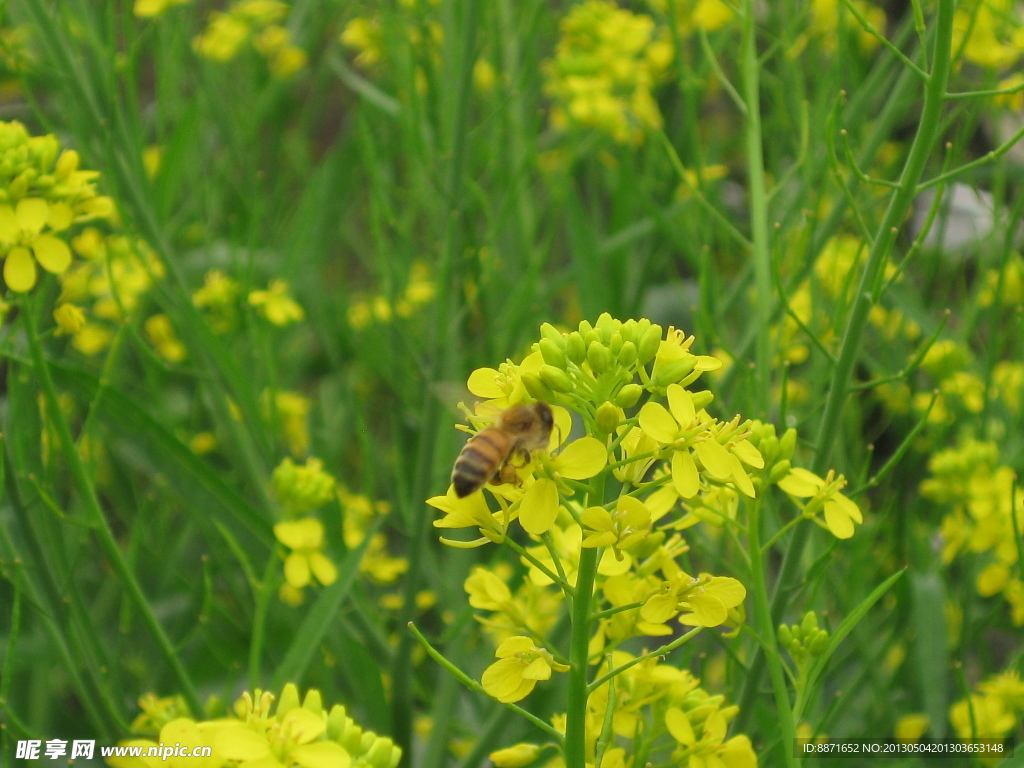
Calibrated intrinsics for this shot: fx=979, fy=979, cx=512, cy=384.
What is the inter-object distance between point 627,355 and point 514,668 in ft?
0.82

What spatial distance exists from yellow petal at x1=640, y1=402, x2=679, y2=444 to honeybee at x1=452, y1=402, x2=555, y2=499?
0.45 feet

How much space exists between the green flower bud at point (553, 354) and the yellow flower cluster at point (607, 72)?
116 centimetres

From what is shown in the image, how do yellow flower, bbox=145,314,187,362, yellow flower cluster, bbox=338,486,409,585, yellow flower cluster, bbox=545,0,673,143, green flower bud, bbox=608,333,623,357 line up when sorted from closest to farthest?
green flower bud, bbox=608,333,623,357, yellow flower cluster, bbox=338,486,409,585, yellow flower, bbox=145,314,187,362, yellow flower cluster, bbox=545,0,673,143

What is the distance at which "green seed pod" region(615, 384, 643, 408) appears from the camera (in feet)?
2.44

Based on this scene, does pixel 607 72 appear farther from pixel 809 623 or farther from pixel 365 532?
pixel 809 623

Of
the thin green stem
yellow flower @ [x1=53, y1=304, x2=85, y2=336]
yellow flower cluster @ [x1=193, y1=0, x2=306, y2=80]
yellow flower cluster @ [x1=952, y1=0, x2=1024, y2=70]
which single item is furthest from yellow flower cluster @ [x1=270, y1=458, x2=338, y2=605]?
yellow flower cluster @ [x1=193, y1=0, x2=306, y2=80]

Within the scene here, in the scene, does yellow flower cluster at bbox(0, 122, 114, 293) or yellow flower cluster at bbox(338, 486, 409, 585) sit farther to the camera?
yellow flower cluster at bbox(338, 486, 409, 585)

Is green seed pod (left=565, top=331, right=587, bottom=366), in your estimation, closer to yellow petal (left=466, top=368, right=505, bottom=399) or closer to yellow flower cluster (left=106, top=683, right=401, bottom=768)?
yellow petal (left=466, top=368, right=505, bottom=399)

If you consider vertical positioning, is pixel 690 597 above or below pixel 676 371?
below

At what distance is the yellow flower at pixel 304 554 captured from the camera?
118cm

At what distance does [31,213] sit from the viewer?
0.99m

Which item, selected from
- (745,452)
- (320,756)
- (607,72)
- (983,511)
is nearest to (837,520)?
(745,452)

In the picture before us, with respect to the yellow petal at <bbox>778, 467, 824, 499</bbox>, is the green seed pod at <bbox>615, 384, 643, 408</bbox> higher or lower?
higher

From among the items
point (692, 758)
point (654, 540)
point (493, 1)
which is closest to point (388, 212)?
point (493, 1)
